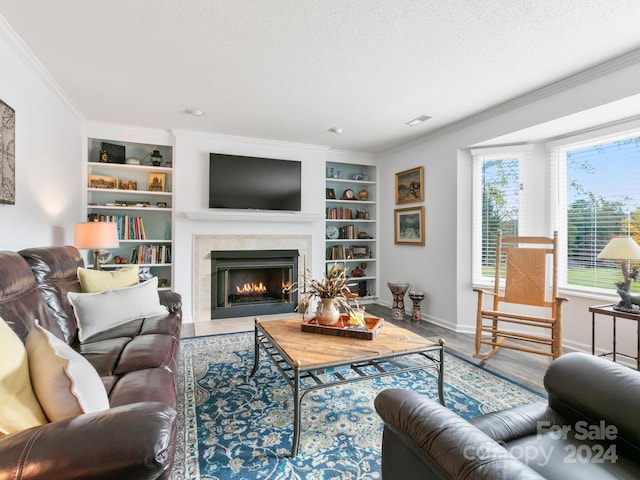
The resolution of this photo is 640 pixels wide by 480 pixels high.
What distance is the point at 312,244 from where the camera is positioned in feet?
16.0

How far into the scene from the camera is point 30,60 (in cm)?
241

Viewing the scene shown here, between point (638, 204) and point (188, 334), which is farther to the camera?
point (188, 334)

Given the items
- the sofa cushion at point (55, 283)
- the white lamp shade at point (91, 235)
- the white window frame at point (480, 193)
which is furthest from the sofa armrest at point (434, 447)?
the white window frame at point (480, 193)

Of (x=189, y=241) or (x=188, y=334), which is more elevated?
(x=189, y=241)

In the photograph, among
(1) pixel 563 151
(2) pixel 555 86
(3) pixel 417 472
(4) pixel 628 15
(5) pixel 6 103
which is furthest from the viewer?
(1) pixel 563 151

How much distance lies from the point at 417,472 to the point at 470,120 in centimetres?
368

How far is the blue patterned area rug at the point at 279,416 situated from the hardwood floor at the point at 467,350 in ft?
0.61

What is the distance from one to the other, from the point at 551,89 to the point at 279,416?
3.43m

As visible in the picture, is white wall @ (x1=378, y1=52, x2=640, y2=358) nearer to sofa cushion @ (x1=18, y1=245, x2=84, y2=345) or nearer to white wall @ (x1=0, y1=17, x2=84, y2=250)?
sofa cushion @ (x1=18, y1=245, x2=84, y2=345)

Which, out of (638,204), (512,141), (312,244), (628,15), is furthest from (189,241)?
(638,204)

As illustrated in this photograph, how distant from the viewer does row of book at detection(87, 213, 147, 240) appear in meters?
3.95

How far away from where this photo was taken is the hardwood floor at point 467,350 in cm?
263

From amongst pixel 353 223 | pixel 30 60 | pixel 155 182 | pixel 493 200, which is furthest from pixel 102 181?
pixel 493 200

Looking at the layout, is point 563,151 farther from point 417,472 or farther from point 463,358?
point 417,472
